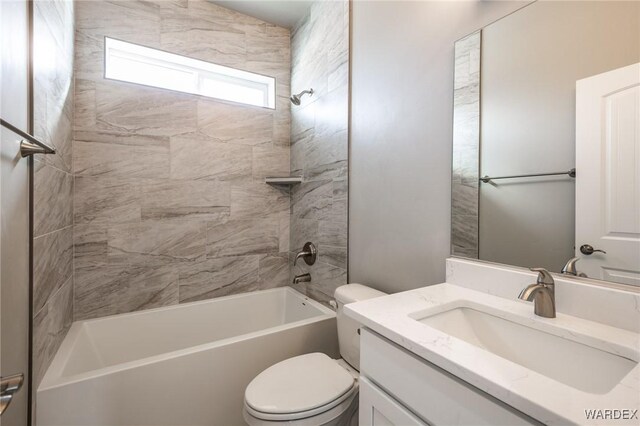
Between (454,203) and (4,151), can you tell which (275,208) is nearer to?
(454,203)

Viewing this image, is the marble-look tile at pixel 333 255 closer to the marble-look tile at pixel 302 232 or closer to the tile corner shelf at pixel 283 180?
the marble-look tile at pixel 302 232

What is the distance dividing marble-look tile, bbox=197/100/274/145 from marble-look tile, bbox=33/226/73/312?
109cm

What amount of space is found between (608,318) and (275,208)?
204 centimetres

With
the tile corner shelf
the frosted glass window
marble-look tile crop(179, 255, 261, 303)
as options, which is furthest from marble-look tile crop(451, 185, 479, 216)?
the frosted glass window

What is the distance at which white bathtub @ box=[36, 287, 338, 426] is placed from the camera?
3.67ft

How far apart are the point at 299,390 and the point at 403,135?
1246 mm

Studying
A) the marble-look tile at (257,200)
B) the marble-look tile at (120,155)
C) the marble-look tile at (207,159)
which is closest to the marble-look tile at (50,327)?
the marble-look tile at (120,155)

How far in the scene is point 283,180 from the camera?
2209mm

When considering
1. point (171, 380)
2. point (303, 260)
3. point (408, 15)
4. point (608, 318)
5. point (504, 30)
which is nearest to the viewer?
point (608, 318)

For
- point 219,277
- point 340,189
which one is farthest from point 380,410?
point 219,277

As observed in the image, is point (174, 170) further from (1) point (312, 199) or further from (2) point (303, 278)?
(2) point (303, 278)

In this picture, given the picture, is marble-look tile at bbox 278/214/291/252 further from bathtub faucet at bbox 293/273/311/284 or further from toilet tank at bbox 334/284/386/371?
toilet tank at bbox 334/284/386/371

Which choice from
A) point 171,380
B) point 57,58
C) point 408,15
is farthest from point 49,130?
point 408,15

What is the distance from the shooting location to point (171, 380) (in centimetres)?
125
